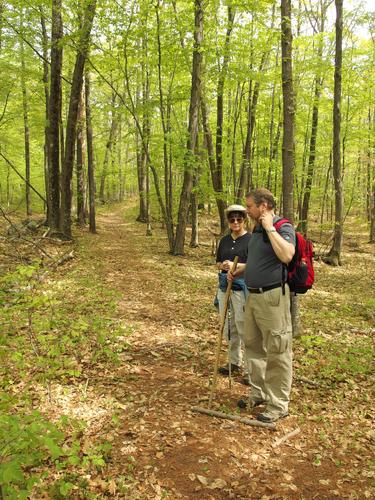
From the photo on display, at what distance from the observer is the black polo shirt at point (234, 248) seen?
520 cm

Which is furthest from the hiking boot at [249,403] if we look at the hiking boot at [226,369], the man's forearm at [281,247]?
the man's forearm at [281,247]

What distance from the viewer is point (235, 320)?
5332 mm

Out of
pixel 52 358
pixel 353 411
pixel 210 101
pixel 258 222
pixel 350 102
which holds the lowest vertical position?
pixel 353 411

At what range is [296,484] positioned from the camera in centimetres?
353

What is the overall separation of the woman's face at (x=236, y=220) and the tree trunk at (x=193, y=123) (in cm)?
769

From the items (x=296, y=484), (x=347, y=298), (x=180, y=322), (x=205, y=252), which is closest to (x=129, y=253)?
(x=205, y=252)

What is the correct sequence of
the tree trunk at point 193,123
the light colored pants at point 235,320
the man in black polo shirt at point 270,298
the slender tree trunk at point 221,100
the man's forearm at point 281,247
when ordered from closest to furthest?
the man's forearm at point 281,247
the man in black polo shirt at point 270,298
the light colored pants at point 235,320
the tree trunk at point 193,123
the slender tree trunk at point 221,100

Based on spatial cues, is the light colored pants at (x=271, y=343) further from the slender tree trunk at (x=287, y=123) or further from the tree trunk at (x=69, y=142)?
A: the tree trunk at (x=69, y=142)

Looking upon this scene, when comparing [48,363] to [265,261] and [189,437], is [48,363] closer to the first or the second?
[189,437]

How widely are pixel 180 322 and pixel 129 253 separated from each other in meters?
7.08

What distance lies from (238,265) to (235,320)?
34.1 inches

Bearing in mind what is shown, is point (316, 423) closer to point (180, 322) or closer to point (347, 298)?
point (180, 322)

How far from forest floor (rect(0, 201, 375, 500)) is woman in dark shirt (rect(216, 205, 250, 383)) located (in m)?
0.73

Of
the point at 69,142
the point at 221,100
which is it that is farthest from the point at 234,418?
the point at 221,100
